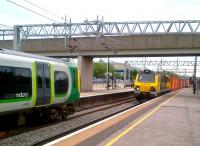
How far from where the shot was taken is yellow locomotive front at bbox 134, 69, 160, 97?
122 feet

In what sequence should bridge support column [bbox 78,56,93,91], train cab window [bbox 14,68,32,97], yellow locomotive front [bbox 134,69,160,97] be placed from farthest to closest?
bridge support column [bbox 78,56,93,91] < yellow locomotive front [bbox 134,69,160,97] < train cab window [bbox 14,68,32,97]

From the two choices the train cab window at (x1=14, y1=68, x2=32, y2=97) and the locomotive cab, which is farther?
the locomotive cab

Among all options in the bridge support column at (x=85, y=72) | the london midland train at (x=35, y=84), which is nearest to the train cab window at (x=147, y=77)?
the london midland train at (x=35, y=84)

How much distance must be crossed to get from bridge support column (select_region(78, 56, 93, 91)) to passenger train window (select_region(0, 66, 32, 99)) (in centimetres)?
4159

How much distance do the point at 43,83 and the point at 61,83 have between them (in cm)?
195

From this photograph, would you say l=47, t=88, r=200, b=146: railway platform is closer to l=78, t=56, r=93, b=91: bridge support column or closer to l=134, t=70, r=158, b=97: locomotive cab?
l=134, t=70, r=158, b=97: locomotive cab

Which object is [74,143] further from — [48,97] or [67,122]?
[67,122]

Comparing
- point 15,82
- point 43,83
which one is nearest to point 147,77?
point 43,83

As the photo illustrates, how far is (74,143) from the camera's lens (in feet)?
36.9

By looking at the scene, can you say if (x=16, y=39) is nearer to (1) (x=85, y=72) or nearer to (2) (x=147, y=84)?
(2) (x=147, y=84)

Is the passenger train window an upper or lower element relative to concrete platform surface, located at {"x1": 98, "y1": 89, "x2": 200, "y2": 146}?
upper

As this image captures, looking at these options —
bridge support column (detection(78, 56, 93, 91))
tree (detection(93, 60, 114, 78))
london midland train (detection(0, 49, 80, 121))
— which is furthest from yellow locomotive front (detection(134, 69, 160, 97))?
tree (detection(93, 60, 114, 78))

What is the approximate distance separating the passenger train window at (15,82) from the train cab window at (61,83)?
8.05ft

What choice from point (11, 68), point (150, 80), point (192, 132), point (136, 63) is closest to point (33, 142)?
point (11, 68)
